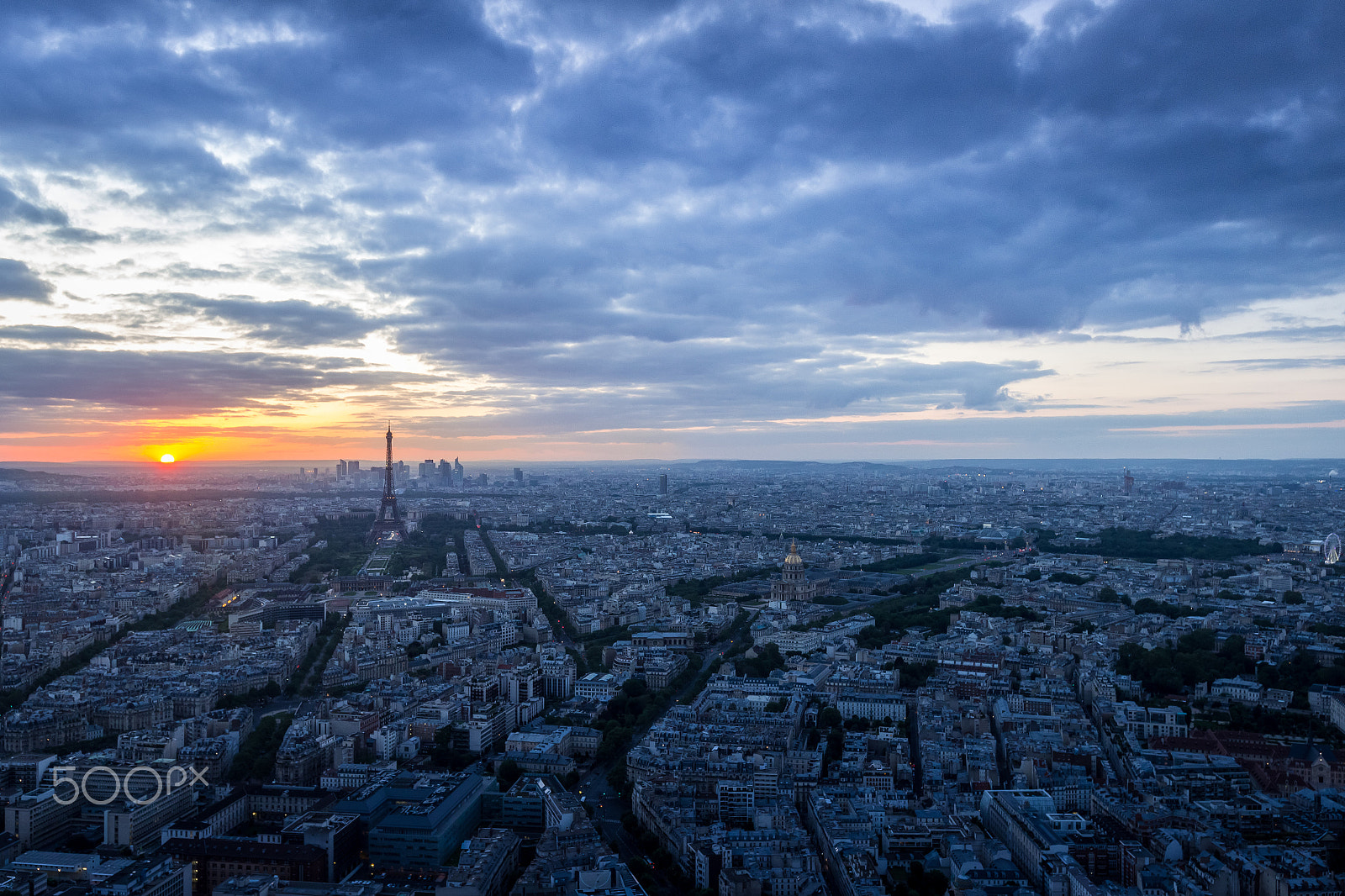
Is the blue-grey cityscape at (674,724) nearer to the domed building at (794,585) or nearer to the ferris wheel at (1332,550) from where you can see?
the domed building at (794,585)

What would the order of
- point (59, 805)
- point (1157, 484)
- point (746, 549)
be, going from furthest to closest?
1. point (1157, 484)
2. point (746, 549)
3. point (59, 805)

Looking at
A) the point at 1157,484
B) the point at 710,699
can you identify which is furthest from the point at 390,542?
the point at 1157,484

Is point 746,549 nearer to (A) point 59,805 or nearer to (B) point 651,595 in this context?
(B) point 651,595

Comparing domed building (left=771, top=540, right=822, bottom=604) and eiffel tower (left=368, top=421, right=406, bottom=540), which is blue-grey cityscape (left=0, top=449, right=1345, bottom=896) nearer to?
domed building (left=771, top=540, right=822, bottom=604)

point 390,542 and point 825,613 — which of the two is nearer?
point 825,613
